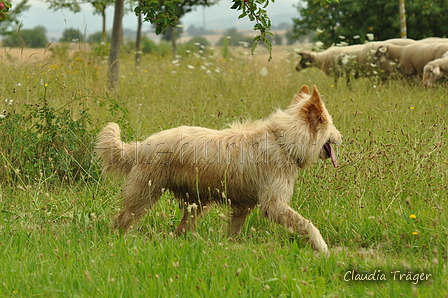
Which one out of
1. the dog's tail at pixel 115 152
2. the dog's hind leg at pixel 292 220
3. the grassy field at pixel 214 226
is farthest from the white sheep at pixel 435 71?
the dog's tail at pixel 115 152

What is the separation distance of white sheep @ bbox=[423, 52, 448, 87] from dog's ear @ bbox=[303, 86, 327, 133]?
261 inches

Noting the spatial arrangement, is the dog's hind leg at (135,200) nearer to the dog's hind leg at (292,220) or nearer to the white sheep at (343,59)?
the dog's hind leg at (292,220)

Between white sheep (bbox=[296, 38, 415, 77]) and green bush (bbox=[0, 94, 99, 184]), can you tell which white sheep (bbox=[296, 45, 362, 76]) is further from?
green bush (bbox=[0, 94, 99, 184])

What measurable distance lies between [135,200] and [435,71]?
7.71 m

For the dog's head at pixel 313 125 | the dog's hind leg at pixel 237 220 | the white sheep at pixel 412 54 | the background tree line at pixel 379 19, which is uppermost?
the background tree line at pixel 379 19

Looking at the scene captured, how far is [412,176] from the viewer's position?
5.29 metres

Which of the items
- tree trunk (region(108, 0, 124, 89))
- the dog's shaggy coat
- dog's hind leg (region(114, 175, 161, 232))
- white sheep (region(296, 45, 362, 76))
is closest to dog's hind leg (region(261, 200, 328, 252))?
the dog's shaggy coat

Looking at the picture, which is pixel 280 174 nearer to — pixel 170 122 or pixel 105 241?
pixel 105 241

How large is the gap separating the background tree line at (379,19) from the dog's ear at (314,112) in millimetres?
13606

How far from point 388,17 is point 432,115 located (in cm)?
1105

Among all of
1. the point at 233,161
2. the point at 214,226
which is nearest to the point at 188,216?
the point at 214,226

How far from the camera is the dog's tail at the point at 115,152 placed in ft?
14.5

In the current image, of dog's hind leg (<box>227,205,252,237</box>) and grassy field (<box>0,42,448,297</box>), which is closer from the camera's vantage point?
grassy field (<box>0,42,448,297</box>)

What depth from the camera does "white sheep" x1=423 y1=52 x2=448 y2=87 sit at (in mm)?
9852
